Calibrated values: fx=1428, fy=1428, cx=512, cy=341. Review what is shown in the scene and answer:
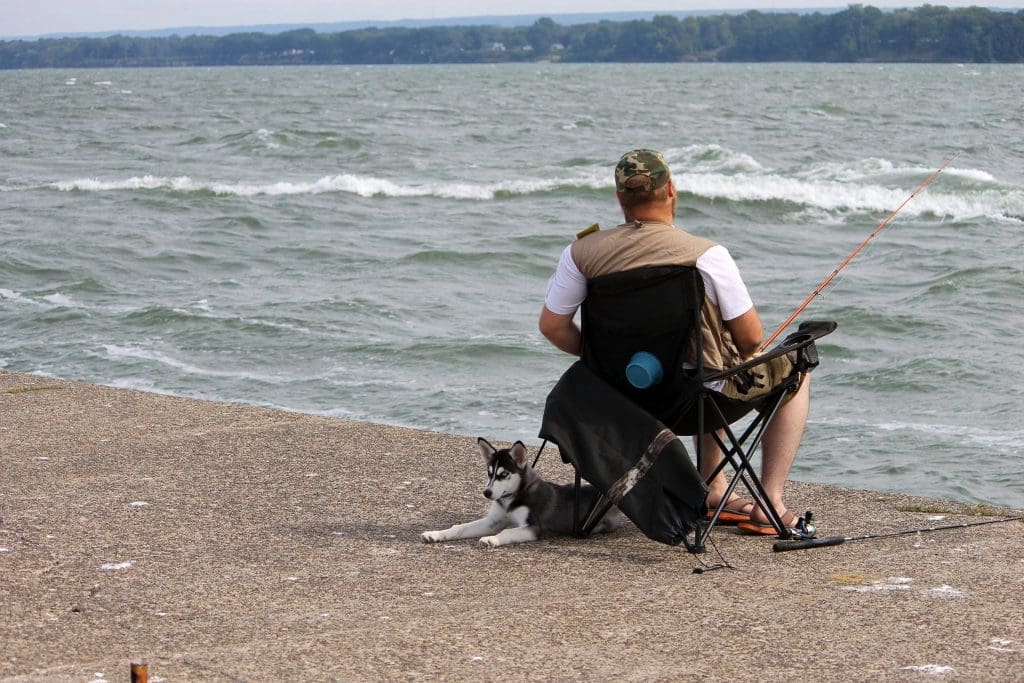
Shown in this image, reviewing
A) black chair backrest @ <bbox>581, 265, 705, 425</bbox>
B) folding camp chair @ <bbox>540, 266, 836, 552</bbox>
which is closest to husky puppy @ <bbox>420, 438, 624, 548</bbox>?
folding camp chair @ <bbox>540, 266, 836, 552</bbox>

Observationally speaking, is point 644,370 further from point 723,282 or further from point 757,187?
point 757,187

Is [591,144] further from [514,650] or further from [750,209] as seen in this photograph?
[514,650]

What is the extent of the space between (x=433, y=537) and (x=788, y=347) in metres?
1.38

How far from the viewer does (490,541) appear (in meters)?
4.88

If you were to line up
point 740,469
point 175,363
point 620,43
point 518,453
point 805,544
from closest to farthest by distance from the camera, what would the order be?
point 740,469
point 805,544
point 518,453
point 175,363
point 620,43

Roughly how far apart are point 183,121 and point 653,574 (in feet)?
131

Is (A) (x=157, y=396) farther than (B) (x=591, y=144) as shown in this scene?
No

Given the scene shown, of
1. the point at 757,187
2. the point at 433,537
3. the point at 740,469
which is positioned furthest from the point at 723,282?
the point at 757,187

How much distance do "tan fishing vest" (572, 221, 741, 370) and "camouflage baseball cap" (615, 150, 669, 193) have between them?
0.12 m

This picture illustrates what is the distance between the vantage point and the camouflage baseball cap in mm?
4570

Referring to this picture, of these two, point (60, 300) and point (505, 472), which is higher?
point (505, 472)

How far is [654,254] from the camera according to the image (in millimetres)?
4516

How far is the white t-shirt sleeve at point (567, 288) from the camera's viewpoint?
4.65 m

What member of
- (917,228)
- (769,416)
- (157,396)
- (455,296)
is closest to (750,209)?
(917,228)
